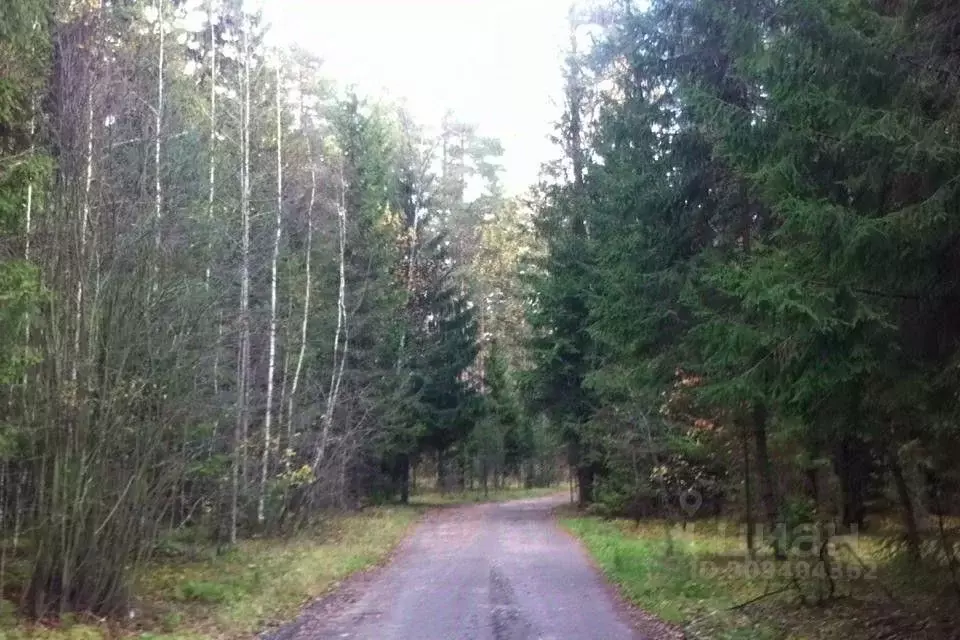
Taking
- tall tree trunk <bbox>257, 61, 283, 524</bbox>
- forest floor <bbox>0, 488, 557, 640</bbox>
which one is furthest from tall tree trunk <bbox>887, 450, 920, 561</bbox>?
tall tree trunk <bbox>257, 61, 283, 524</bbox>

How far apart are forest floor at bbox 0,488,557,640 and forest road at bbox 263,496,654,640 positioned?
0.49 meters

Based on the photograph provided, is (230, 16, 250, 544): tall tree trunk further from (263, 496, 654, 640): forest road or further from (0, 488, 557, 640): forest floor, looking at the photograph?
(263, 496, 654, 640): forest road

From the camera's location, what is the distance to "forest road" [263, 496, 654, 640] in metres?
10.6

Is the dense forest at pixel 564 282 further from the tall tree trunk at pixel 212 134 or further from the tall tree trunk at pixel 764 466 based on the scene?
the tall tree trunk at pixel 212 134

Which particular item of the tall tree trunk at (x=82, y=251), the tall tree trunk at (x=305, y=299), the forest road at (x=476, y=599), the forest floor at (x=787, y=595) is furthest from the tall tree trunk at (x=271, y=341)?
the tall tree trunk at (x=82, y=251)

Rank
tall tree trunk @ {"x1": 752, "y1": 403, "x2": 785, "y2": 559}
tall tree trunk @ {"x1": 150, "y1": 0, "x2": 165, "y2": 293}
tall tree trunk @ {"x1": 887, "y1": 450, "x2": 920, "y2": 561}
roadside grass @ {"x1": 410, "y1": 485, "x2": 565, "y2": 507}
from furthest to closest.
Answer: roadside grass @ {"x1": 410, "y1": 485, "x2": 565, "y2": 507} < tall tree trunk @ {"x1": 752, "y1": 403, "x2": 785, "y2": 559} < tall tree trunk @ {"x1": 150, "y1": 0, "x2": 165, "y2": 293} < tall tree trunk @ {"x1": 887, "y1": 450, "x2": 920, "y2": 561}

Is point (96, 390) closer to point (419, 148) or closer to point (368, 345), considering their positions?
point (368, 345)

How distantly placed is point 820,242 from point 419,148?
42732mm

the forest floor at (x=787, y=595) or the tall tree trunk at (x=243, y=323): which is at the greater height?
the tall tree trunk at (x=243, y=323)

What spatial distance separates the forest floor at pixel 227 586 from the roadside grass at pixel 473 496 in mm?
17241

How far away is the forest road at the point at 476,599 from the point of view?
10.6 m

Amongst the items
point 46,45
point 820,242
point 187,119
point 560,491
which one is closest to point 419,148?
point 560,491

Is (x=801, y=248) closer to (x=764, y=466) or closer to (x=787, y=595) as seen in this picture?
(x=787, y=595)

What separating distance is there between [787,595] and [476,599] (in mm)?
4279
